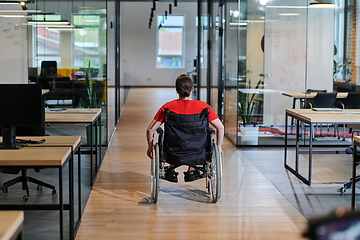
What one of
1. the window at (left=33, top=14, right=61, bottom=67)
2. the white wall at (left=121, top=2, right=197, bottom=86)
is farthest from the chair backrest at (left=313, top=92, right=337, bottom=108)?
the white wall at (left=121, top=2, right=197, bottom=86)

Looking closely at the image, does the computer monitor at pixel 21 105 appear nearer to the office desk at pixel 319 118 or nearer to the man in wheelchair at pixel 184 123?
the man in wheelchair at pixel 184 123

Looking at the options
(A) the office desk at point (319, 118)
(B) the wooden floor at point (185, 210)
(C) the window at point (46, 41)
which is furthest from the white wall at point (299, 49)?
(C) the window at point (46, 41)

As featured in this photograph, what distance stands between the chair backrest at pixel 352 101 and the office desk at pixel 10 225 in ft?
16.0

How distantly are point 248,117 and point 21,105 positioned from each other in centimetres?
422

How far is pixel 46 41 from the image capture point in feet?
19.8

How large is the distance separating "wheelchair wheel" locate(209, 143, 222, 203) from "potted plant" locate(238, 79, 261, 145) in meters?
2.80

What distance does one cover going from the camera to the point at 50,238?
2.90 m

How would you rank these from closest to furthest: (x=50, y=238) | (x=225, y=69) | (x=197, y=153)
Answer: (x=50, y=238) → (x=197, y=153) → (x=225, y=69)

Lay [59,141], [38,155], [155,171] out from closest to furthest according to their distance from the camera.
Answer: [38,155], [59,141], [155,171]

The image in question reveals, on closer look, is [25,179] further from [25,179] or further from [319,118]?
[319,118]

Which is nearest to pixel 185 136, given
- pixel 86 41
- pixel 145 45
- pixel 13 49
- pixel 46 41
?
pixel 13 49

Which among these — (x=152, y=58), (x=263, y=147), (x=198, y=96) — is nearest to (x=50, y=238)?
(x=263, y=147)

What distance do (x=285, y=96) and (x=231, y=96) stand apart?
37.8 inches

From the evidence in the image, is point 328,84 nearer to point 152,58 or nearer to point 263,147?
point 263,147
